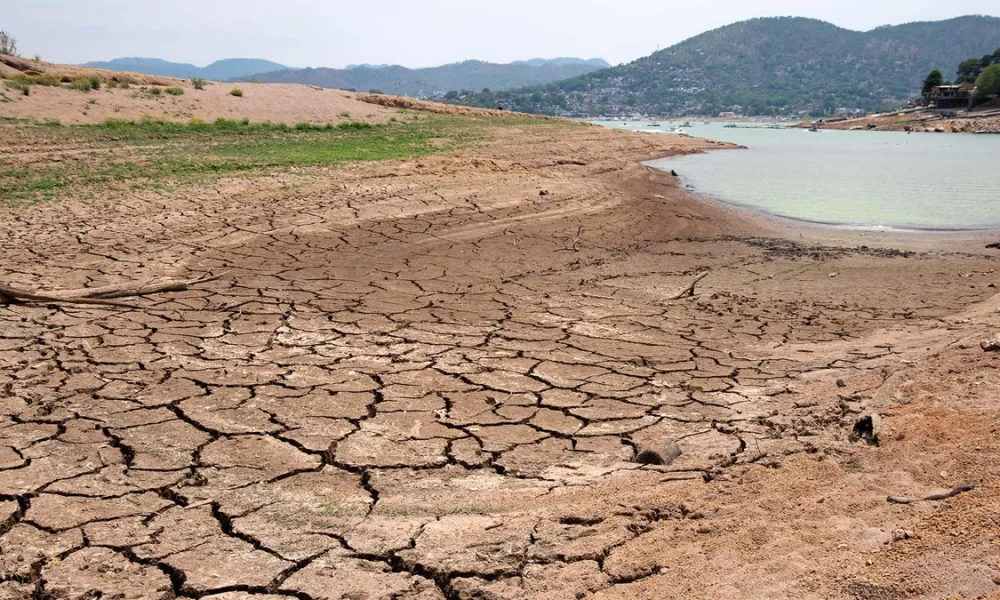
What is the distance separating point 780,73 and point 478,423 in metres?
185

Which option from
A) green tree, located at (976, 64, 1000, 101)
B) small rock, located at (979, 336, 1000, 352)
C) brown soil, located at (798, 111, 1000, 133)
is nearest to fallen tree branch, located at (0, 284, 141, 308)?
small rock, located at (979, 336, 1000, 352)

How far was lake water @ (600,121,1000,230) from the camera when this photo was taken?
45.1 feet

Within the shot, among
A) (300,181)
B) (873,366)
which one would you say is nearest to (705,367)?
(873,366)

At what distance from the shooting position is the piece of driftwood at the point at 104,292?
6.16 meters

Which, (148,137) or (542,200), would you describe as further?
(148,137)

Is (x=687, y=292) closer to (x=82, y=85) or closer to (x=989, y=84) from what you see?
(x=82, y=85)

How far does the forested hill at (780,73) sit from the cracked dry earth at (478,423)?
11593 centimetres

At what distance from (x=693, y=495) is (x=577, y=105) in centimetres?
13933

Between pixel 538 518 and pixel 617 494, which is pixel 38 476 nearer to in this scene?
pixel 538 518

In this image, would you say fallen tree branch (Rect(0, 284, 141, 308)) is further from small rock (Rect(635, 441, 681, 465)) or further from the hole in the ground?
the hole in the ground

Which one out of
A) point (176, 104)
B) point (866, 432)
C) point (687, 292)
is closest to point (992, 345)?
point (866, 432)

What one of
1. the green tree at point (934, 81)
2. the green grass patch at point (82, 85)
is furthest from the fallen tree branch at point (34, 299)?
the green tree at point (934, 81)

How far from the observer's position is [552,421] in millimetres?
4340

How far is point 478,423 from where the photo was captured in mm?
4281
